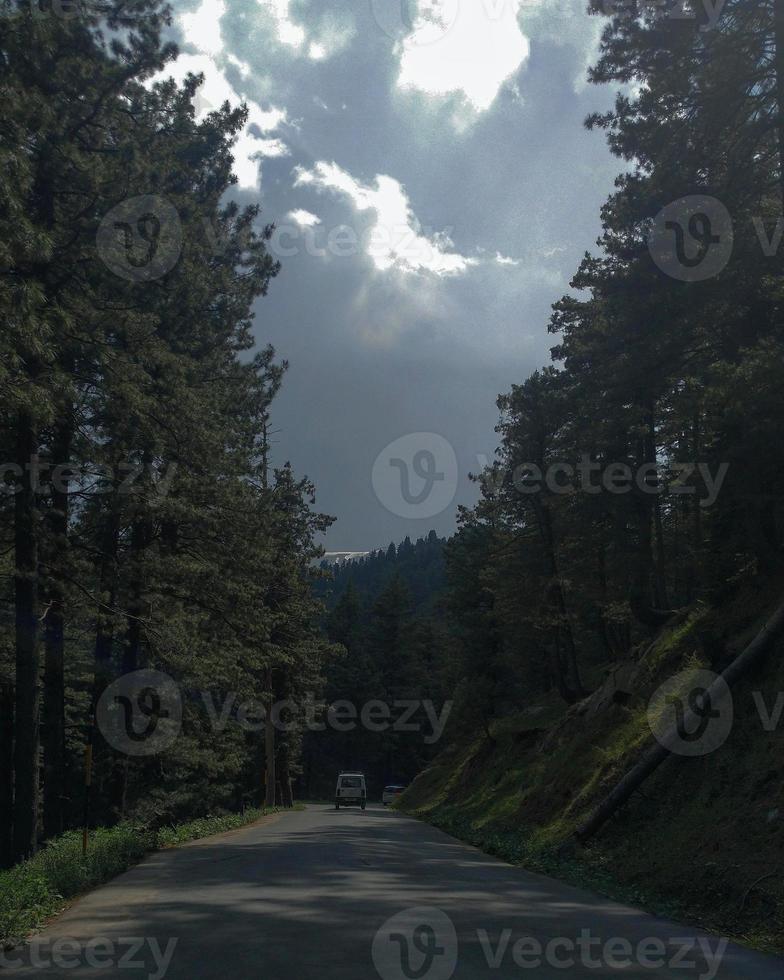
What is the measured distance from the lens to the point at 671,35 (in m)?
14.9

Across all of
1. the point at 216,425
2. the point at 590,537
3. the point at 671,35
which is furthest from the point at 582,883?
the point at 590,537

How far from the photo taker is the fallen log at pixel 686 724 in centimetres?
1505

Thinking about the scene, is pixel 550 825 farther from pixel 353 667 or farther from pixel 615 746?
pixel 353 667

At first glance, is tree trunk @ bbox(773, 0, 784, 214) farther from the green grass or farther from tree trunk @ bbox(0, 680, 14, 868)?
tree trunk @ bbox(0, 680, 14, 868)

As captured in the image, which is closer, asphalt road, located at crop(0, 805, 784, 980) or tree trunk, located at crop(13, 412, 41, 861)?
asphalt road, located at crop(0, 805, 784, 980)

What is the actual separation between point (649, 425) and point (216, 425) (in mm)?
14353

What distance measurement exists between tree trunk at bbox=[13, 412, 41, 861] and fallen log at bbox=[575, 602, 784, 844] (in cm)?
977

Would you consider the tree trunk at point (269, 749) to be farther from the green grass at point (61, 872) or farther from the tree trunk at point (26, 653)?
the tree trunk at point (26, 653)

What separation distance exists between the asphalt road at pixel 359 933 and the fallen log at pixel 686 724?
268cm

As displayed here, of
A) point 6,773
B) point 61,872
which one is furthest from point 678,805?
point 6,773

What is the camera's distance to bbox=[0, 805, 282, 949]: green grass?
9.30m

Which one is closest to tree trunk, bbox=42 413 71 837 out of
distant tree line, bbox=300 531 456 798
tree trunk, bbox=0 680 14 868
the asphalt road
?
the asphalt road

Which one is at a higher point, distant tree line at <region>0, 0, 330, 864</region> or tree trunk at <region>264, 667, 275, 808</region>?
distant tree line at <region>0, 0, 330, 864</region>

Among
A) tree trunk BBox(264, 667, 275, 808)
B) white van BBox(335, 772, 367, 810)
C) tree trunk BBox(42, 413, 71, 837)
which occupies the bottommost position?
white van BBox(335, 772, 367, 810)
